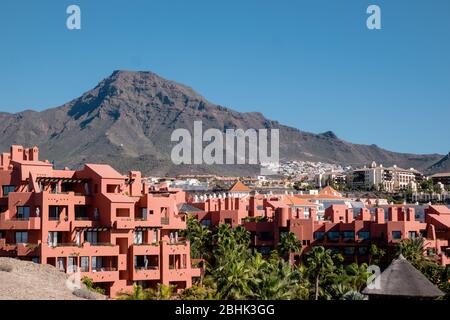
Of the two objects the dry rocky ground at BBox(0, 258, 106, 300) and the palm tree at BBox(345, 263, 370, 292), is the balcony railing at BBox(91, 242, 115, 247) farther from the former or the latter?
the palm tree at BBox(345, 263, 370, 292)

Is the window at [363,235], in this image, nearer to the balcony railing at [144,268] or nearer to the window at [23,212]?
the balcony railing at [144,268]

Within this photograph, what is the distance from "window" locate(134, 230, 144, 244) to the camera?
57250 millimetres

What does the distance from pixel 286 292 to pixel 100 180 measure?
17.2 meters

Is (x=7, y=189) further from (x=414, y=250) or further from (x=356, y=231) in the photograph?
(x=356, y=231)

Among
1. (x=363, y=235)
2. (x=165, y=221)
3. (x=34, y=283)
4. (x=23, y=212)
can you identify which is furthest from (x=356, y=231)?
(x=34, y=283)

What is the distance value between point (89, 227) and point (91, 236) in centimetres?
88

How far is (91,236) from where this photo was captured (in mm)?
55625

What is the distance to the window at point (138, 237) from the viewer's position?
57250 millimetres

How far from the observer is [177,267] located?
5806 cm

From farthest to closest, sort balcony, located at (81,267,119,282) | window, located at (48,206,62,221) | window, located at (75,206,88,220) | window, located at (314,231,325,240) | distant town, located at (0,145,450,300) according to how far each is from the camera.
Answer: window, located at (314,231,325,240)
window, located at (75,206,88,220)
window, located at (48,206,62,221)
balcony, located at (81,267,119,282)
distant town, located at (0,145,450,300)

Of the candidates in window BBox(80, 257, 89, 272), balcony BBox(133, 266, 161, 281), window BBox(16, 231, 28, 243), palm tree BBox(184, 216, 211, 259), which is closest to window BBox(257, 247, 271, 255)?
palm tree BBox(184, 216, 211, 259)

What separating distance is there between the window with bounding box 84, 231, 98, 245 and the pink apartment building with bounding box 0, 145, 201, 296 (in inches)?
2.6
